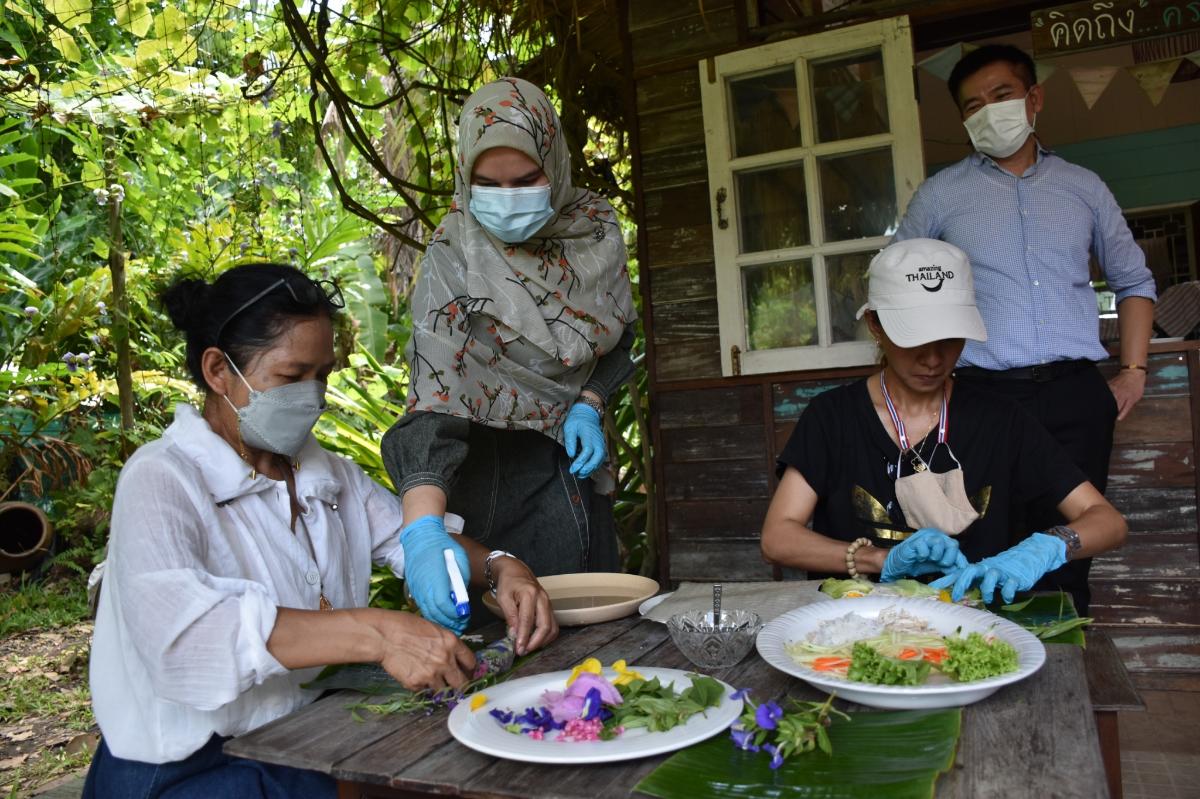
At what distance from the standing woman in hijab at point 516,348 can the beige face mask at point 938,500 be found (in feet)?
2.30

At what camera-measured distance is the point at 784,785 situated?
103 centimetres

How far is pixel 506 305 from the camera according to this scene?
2.19 m

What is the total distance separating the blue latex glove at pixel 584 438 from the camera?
89.0 inches

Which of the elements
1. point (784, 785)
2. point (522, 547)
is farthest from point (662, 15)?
point (784, 785)

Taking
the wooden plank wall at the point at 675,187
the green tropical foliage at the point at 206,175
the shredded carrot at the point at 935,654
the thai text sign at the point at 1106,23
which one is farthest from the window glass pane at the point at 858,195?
the shredded carrot at the point at 935,654

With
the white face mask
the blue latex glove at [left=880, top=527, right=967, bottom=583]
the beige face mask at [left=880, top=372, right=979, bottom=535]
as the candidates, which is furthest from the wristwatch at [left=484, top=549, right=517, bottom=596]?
the white face mask

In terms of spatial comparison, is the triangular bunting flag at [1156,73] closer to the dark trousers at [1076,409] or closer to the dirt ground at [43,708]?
→ the dark trousers at [1076,409]

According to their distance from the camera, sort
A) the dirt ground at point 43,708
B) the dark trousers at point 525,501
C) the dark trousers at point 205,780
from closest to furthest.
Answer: the dark trousers at point 205,780
the dark trousers at point 525,501
the dirt ground at point 43,708

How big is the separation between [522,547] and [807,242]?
74.1 inches

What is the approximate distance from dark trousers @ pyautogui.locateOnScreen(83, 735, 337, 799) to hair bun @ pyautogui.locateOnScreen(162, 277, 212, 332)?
733mm

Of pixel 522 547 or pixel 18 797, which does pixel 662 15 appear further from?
pixel 18 797

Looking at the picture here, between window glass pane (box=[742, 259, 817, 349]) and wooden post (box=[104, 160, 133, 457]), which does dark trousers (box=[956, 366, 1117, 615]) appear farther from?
wooden post (box=[104, 160, 133, 457])

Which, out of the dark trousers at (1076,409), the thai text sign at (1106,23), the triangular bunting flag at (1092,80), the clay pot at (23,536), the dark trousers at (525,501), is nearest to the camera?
the dark trousers at (525,501)

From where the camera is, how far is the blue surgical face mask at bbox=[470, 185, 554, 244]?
6.99 ft
